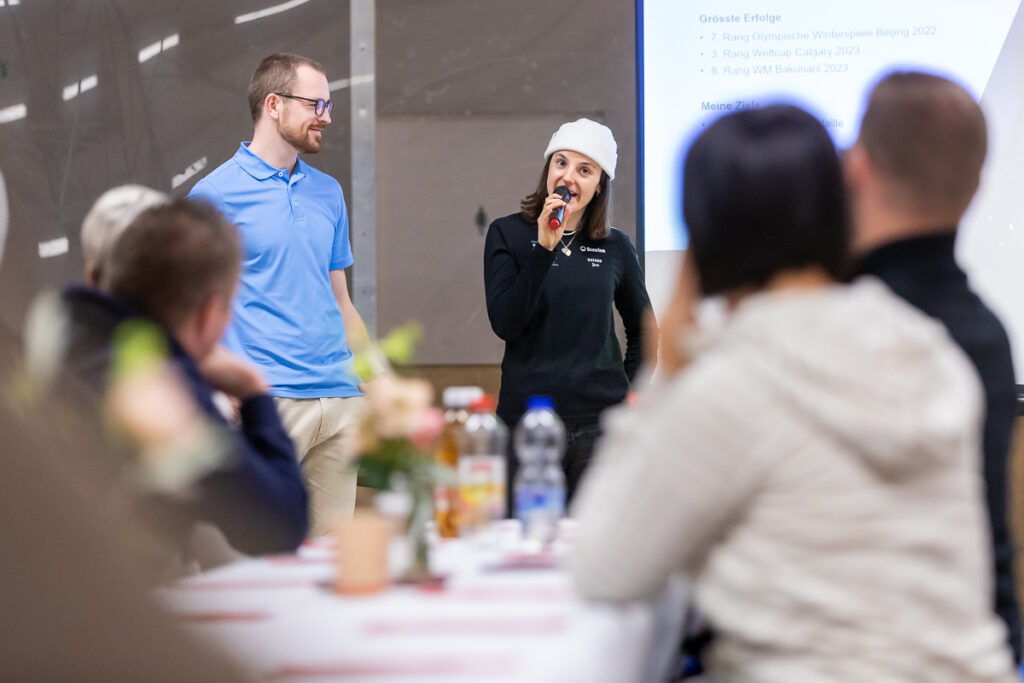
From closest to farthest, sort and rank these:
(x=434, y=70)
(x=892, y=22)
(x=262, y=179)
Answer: (x=262, y=179) < (x=892, y=22) < (x=434, y=70)

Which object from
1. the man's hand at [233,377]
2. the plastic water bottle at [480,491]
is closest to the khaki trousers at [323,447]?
the plastic water bottle at [480,491]

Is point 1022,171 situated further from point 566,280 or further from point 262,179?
point 262,179

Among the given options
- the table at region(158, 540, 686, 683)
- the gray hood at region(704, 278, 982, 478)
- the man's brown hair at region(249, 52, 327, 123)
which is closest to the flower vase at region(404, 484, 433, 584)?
the table at region(158, 540, 686, 683)

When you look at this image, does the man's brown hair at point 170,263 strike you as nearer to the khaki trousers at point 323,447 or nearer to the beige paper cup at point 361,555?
the beige paper cup at point 361,555

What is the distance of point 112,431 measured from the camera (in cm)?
100

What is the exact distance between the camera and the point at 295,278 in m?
3.04

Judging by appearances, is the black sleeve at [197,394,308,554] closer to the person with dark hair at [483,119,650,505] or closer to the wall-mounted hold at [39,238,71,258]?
the person with dark hair at [483,119,650,505]

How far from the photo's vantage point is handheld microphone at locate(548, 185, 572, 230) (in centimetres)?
287

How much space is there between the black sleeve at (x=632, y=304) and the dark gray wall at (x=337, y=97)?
2.91 ft

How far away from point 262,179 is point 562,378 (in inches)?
43.9

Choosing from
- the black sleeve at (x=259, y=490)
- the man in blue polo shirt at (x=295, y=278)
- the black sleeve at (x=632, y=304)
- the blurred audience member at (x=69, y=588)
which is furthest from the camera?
the black sleeve at (x=632, y=304)

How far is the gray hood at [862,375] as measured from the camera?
3.21 feet

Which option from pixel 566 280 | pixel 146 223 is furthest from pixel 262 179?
pixel 146 223

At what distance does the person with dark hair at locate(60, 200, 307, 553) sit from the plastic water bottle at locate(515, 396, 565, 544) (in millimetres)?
523
